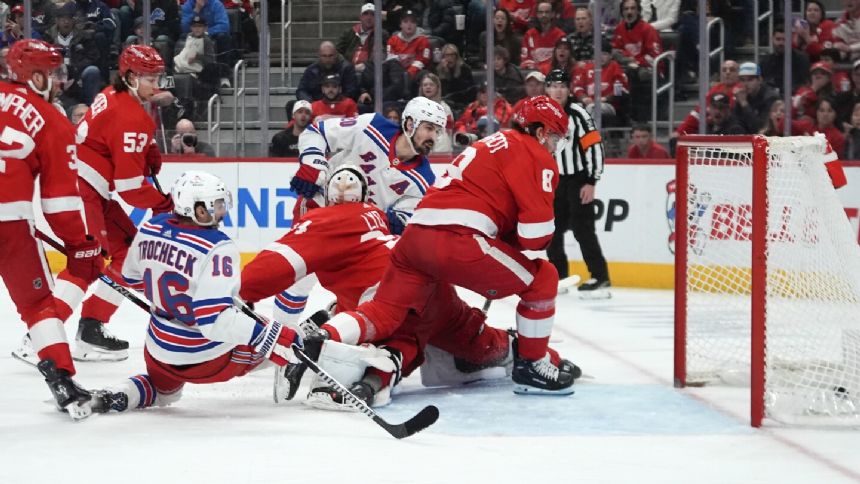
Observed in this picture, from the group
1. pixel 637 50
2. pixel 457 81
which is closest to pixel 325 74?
pixel 457 81

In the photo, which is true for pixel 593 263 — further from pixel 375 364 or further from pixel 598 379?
pixel 375 364

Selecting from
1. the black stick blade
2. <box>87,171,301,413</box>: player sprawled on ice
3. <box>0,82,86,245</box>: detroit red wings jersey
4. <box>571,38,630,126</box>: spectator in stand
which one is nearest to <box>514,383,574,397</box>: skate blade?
the black stick blade

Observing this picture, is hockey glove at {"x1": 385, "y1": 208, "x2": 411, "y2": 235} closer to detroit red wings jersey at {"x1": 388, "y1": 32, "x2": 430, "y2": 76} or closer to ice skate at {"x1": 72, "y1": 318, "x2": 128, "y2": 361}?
ice skate at {"x1": 72, "y1": 318, "x2": 128, "y2": 361}

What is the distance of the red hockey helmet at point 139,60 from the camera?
209 inches

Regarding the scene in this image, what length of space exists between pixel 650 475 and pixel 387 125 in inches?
94.1

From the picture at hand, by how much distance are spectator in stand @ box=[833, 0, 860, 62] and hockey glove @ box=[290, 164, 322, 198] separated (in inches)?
161

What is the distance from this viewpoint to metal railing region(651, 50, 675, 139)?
28.1ft

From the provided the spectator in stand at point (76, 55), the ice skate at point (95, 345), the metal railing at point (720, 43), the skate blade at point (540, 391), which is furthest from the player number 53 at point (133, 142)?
the metal railing at point (720, 43)

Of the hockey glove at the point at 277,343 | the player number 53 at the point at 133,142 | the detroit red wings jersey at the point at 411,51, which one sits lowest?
the hockey glove at the point at 277,343

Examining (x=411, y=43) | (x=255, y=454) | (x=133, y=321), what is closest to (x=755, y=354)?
(x=255, y=454)

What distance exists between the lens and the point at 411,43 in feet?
29.2

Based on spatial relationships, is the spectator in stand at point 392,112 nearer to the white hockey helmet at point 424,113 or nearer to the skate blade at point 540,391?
the white hockey helmet at point 424,113

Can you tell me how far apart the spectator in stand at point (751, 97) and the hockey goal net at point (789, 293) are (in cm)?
311

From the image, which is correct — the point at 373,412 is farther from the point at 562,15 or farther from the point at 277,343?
the point at 562,15
